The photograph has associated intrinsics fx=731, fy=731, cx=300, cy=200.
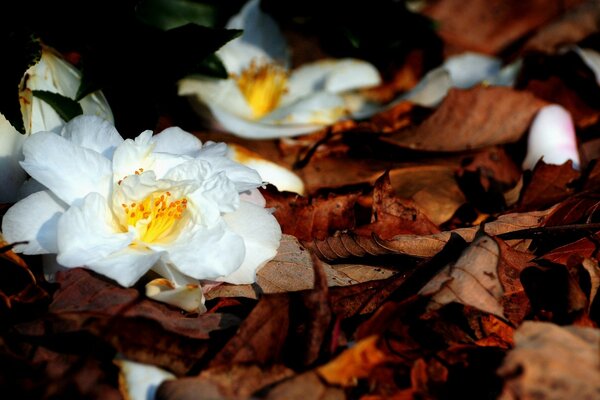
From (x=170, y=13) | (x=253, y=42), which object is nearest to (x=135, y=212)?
(x=170, y=13)

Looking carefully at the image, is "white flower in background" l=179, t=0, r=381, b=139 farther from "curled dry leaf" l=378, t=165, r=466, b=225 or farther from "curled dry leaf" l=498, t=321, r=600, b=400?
"curled dry leaf" l=498, t=321, r=600, b=400

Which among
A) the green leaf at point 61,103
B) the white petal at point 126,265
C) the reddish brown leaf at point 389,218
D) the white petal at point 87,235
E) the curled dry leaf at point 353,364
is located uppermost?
the green leaf at point 61,103

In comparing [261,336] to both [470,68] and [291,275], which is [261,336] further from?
[470,68]


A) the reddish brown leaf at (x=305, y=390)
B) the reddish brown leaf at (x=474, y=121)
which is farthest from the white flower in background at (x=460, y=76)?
the reddish brown leaf at (x=305, y=390)

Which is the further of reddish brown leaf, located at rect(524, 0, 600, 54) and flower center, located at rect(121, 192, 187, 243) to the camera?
reddish brown leaf, located at rect(524, 0, 600, 54)

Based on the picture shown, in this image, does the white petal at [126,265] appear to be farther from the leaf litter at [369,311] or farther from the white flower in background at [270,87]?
the white flower in background at [270,87]

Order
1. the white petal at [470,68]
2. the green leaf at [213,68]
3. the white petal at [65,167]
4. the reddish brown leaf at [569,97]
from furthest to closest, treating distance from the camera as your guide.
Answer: the white petal at [470,68]
the reddish brown leaf at [569,97]
the green leaf at [213,68]
the white petal at [65,167]

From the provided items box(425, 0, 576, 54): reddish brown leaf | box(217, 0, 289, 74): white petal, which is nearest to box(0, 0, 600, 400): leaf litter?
box(217, 0, 289, 74): white petal
